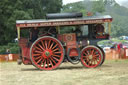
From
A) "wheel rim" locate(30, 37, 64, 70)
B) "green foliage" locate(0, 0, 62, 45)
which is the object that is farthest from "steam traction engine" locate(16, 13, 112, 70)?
"green foliage" locate(0, 0, 62, 45)

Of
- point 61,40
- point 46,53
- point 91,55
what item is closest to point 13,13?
point 61,40

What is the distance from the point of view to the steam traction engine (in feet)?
38.5

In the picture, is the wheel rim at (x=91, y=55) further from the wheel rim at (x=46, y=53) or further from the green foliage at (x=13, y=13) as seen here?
the green foliage at (x=13, y=13)

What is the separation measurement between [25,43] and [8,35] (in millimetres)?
22133

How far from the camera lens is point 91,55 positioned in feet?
40.7

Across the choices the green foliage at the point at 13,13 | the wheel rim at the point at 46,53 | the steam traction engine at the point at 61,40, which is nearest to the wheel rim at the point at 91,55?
the steam traction engine at the point at 61,40

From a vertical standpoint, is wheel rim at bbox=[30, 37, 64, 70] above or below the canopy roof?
below

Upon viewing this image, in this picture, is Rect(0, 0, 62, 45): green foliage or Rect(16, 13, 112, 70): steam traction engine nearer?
Rect(16, 13, 112, 70): steam traction engine

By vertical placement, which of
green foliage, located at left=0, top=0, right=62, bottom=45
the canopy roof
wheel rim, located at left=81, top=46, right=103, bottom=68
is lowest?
wheel rim, located at left=81, top=46, right=103, bottom=68

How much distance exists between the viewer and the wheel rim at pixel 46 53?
468 inches

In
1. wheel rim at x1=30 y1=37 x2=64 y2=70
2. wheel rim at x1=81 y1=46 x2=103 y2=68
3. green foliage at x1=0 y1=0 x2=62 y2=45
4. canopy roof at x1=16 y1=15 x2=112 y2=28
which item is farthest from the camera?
green foliage at x1=0 y1=0 x2=62 y2=45

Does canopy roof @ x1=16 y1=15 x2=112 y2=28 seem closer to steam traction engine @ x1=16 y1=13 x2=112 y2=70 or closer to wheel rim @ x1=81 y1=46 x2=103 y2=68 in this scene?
steam traction engine @ x1=16 y1=13 x2=112 y2=70

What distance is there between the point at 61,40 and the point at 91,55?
1.50 m

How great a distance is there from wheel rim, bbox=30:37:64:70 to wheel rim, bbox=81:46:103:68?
1.07m
